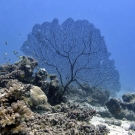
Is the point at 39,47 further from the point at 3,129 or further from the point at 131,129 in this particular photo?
the point at 3,129

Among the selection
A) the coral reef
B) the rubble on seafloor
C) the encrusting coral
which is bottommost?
the encrusting coral

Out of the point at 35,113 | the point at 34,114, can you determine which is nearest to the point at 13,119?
the point at 34,114

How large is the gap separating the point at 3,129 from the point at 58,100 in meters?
5.22

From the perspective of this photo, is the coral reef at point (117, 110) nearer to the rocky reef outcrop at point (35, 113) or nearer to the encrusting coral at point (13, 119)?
the rocky reef outcrop at point (35, 113)

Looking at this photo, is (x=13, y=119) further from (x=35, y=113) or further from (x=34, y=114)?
(x=35, y=113)

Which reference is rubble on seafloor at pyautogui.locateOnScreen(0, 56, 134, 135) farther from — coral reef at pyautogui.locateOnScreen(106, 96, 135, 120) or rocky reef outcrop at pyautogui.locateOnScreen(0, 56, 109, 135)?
coral reef at pyautogui.locateOnScreen(106, 96, 135, 120)

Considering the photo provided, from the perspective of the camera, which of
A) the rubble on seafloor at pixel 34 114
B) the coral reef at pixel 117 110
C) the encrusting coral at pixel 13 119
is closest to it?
the encrusting coral at pixel 13 119

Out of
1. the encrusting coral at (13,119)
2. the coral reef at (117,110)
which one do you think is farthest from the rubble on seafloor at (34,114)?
the coral reef at (117,110)

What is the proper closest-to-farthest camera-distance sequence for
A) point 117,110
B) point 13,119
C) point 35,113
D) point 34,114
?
point 13,119, point 34,114, point 35,113, point 117,110

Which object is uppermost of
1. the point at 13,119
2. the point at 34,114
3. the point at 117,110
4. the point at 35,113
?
the point at 117,110

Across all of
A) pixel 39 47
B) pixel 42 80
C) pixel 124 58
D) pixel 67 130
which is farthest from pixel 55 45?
pixel 124 58

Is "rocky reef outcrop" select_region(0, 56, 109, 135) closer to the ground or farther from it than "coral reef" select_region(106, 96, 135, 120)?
closer to the ground

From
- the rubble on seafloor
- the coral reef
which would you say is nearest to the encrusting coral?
the rubble on seafloor

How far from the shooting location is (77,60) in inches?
440
